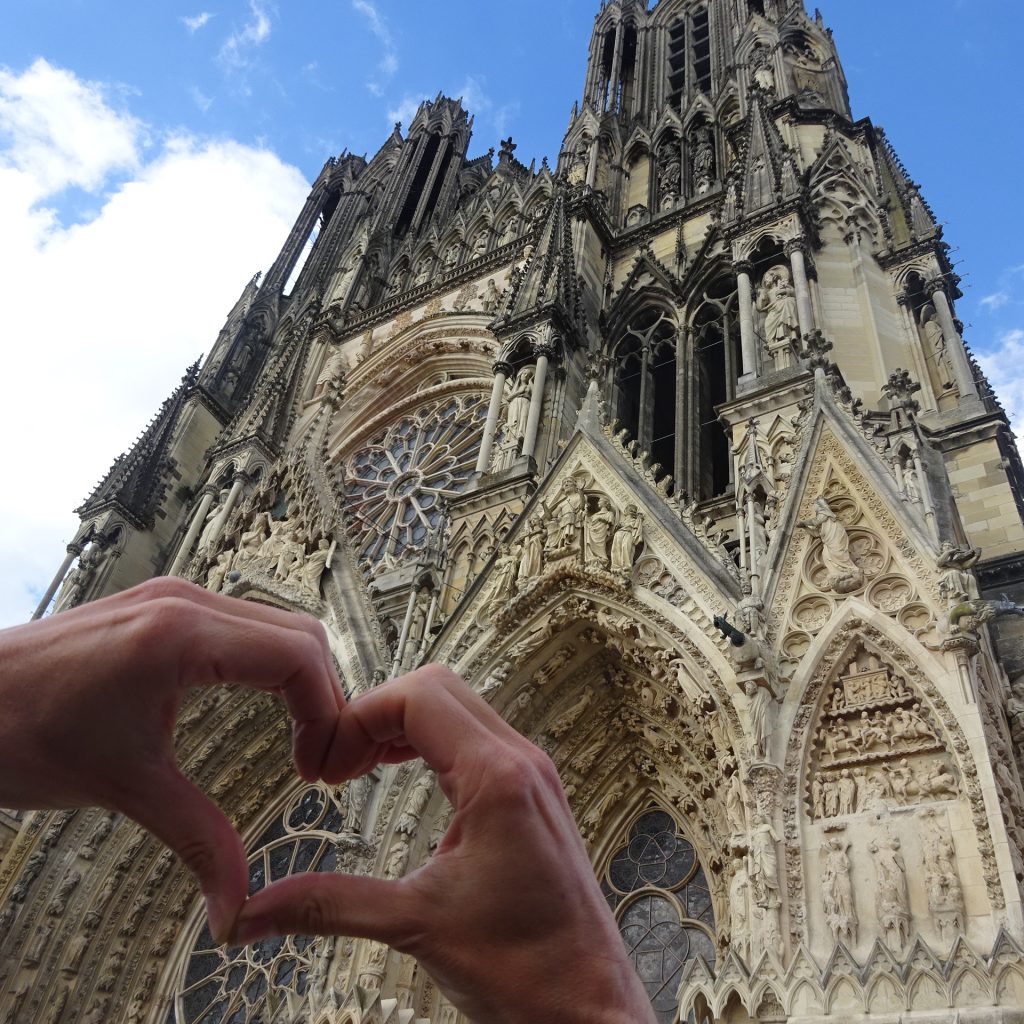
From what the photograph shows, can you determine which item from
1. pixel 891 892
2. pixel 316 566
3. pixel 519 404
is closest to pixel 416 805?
pixel 891 892

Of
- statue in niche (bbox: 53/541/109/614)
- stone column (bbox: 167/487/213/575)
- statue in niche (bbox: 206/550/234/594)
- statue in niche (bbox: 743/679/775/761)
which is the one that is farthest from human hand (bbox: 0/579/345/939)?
statue in niche (bbox: 53/541/109/614)

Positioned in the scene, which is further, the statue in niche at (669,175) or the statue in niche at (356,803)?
the statue in niche at (669,175)

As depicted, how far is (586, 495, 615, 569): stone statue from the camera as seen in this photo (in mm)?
8609

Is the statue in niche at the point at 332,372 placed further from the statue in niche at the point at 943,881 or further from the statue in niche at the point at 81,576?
the statue in niche at the point at 943,881

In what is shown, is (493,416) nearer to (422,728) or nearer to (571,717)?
(571,717)

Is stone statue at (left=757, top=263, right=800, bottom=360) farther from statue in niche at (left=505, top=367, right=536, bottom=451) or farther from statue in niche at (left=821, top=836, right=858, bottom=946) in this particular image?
statue in niche at (left=821, top=836, right=858, bottom=946)

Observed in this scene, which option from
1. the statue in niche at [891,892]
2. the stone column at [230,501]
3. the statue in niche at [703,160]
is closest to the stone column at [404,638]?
the statue in niche at [891,892]

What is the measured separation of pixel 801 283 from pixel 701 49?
1357 cm

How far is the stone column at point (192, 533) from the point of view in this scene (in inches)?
596

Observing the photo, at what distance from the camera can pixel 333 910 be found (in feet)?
6.95

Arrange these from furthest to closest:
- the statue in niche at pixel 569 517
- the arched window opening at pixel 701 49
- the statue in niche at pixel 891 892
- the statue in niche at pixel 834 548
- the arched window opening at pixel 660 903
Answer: the arched window opening at pixel 701 49, the statue in niche at pixel 569 517, the arched window opening at pixel 660 903, the statue in niche at pixel 834 548, the statue in niche at pixel 891 892

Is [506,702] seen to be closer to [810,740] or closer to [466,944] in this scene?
[810,740]

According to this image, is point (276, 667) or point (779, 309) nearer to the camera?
point (276, 667)

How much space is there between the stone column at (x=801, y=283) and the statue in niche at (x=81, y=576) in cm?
1181
